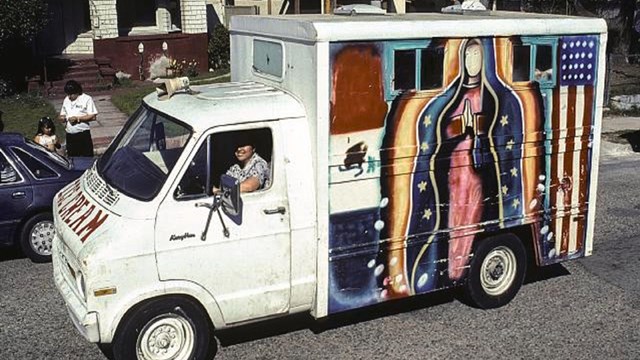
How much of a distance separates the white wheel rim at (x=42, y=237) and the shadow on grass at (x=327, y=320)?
2980 millimetres

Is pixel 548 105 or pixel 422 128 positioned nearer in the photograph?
pixel 422 128

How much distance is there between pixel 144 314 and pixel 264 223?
3.83 feet

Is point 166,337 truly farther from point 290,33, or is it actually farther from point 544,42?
point 544,42

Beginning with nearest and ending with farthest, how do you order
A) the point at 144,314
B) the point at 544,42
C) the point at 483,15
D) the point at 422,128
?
the point at 144,314 → the point at 422,128 → the point at 544,42 → the point at 483,15

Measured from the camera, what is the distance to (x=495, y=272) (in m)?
7.61

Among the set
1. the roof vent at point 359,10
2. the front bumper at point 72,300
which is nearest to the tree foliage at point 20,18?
the roof vent at point 359,10

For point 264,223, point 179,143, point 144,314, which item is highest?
point 179,143

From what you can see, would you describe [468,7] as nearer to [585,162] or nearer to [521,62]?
[521,62]

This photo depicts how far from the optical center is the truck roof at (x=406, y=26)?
6227 mm

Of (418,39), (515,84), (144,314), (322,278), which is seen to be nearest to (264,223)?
(322,278)

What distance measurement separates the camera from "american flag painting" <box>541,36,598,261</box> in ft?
24.5

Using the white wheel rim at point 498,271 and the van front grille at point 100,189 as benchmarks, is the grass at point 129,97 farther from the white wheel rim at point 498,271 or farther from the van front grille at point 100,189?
the white wheel rim at point 498,271

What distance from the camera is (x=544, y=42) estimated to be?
7.27 m

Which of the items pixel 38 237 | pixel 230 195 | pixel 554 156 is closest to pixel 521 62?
pixel 554 156
